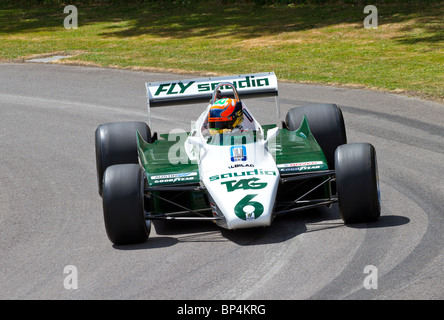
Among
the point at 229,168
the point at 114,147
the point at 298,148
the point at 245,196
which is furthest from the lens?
the point at 114,147

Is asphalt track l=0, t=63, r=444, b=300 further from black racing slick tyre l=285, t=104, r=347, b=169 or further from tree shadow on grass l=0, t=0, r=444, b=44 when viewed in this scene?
tree shadow on grass l=0, t=0, r=444, b=44

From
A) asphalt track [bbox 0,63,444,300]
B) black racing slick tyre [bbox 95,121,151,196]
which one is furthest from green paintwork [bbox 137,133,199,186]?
asphalt track [bbox 0,63,444,300]

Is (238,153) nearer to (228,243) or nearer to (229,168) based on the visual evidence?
(229,168)

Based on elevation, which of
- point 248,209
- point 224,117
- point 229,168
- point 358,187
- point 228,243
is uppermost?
point 224,117

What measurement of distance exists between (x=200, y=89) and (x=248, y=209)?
378 centimetres

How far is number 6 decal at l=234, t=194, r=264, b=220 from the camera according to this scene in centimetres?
829

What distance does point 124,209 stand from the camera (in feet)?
27.8

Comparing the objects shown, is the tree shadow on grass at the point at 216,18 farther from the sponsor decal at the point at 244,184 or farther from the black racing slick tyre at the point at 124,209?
the black racing slick tyre at the point at 124,209

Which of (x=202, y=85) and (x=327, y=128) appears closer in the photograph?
(x=327, y=128)

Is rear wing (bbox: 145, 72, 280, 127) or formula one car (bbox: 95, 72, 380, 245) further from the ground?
rear wing (bbox: 145, 72, 280, 127)

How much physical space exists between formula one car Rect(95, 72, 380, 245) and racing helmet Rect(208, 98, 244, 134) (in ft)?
0.04

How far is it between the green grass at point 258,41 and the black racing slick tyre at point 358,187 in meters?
8.65

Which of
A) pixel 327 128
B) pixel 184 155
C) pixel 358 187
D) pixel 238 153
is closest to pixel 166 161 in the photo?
pixel 184 155

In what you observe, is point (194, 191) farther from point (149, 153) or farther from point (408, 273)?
point (408, 273)
